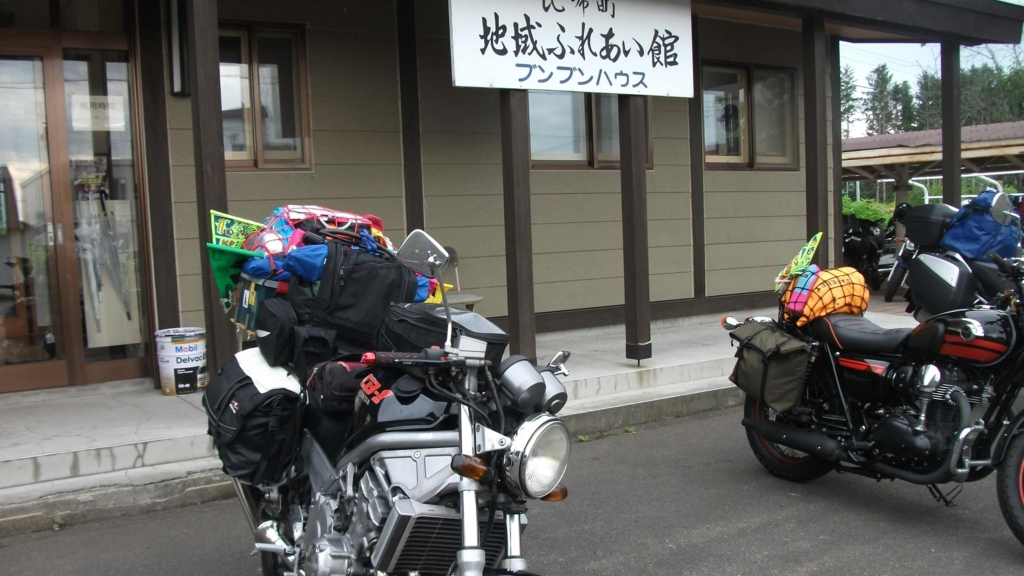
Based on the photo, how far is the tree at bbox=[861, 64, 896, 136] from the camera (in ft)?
254

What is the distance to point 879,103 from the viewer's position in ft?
268

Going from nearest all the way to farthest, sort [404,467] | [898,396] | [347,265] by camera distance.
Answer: [404,467], [347,265], [898,396]

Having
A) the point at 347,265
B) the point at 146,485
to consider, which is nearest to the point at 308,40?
the point at 146,485

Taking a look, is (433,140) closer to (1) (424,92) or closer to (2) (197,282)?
(1) (424,92)

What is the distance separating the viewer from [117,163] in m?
6.85

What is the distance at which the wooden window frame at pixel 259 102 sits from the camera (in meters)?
7.29

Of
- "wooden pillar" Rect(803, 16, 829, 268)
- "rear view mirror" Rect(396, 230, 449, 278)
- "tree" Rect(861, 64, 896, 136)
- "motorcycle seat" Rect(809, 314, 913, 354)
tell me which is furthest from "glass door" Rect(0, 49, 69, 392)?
"tree" Rect(861, 64, 896, 136)

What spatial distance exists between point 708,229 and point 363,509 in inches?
315

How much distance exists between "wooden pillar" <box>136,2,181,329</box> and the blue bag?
5661mm

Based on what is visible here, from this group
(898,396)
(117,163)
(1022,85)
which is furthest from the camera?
(1022,85)

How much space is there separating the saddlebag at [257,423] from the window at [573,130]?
591 centimetres

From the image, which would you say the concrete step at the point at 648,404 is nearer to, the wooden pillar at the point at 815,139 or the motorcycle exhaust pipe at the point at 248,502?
the wooden pillar at the point at 815,139

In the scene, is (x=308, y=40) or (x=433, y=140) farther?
(x=433, y=140)

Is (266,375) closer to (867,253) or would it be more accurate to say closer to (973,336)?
(973,336)
